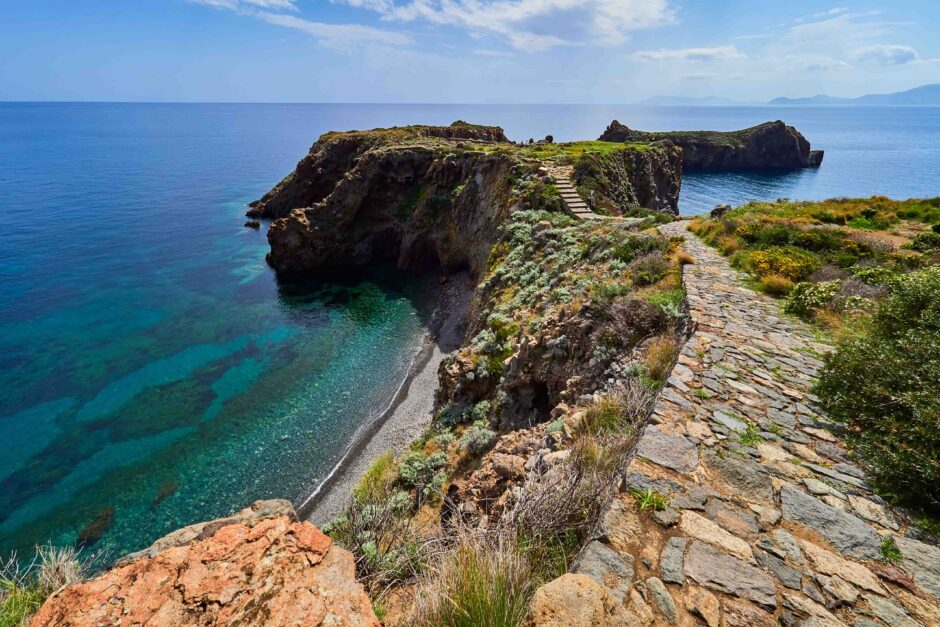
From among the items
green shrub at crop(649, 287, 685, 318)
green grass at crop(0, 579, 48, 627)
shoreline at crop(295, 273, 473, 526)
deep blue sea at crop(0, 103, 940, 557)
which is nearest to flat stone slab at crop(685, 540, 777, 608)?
green shrub at crop(649, 287, 685, 318)

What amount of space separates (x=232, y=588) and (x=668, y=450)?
6.05m

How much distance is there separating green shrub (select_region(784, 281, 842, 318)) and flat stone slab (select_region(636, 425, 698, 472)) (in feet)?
25.2

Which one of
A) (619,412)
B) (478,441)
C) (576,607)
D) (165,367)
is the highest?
(576,607)

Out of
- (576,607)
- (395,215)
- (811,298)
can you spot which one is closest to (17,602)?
(576,607)

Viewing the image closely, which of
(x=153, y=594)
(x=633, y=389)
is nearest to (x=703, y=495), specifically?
(x=633, y=389)

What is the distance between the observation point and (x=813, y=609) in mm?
3818

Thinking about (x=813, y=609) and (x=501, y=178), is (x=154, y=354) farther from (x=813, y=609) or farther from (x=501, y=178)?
(x=813, y=609)

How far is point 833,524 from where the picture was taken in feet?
15.5

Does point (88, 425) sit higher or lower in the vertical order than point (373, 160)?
lower

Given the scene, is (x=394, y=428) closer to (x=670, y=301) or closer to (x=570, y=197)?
(x=670, y=301)

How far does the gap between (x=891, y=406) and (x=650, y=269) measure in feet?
31.6

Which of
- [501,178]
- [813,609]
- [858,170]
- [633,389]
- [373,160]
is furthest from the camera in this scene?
[858,170]

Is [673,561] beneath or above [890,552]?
beneath

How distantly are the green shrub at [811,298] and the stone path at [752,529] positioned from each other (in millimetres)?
4772
